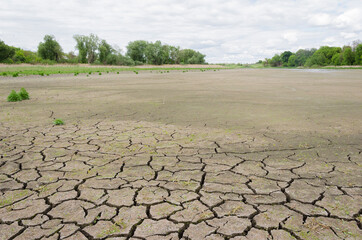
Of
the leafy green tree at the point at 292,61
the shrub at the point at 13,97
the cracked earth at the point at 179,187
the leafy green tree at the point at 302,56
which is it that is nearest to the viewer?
the cracked earth at the point at 179,187

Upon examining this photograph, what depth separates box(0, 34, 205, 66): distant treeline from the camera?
54.8 meters

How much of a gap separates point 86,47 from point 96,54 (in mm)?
2989

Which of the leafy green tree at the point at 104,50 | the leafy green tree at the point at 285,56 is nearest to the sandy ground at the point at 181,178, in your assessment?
the leafy green tree at the point at 104,50

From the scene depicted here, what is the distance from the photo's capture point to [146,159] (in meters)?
3.65

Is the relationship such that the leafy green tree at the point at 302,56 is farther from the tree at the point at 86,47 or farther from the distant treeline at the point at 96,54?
the tree at the point at 86,47

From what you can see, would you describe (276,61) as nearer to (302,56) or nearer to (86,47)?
(302,56)

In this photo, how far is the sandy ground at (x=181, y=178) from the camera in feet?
6.97

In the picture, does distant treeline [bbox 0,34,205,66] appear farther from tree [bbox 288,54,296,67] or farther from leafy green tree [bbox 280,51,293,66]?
leafy green tree [bbox 280,51,293,66]

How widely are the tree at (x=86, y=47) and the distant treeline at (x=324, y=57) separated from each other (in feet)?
230

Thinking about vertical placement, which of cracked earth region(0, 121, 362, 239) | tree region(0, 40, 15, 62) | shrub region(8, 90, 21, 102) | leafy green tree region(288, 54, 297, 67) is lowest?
cracked earth region(0, 121, 362, 239)

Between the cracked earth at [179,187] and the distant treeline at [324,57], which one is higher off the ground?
the distant treeline at [324,57]

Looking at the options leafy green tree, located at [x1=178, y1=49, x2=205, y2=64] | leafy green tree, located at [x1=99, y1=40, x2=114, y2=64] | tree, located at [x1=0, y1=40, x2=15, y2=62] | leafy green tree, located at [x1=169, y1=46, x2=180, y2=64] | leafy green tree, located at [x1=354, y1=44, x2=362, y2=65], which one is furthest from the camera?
leafy green tree, located at [x1=178, y1=49, x2=205, y2=64]

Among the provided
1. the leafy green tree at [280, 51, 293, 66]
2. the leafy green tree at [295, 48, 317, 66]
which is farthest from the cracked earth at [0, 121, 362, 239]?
the leafy green tree at [280, 51, 293, 66]

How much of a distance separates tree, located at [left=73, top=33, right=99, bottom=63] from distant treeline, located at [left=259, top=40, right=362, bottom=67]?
70.2 m
